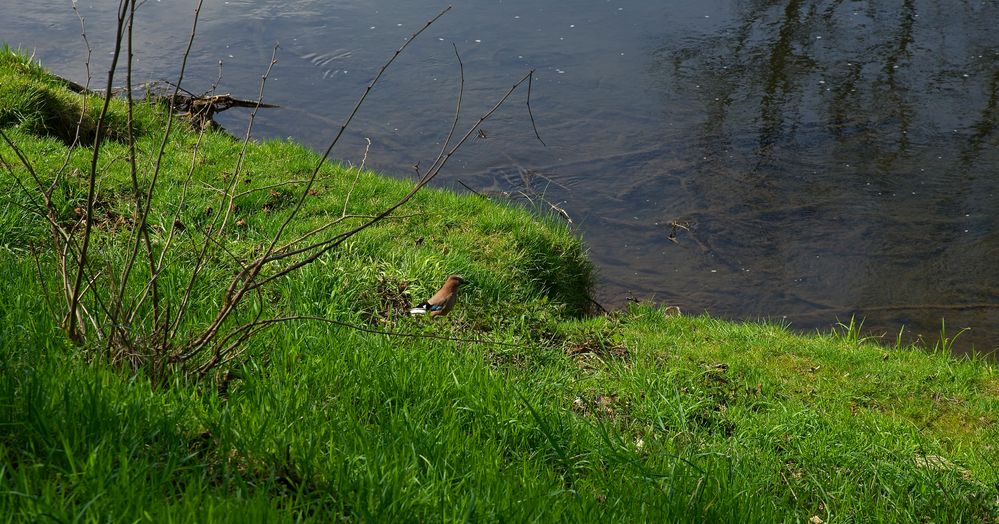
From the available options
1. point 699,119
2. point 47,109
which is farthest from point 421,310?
point 699,119

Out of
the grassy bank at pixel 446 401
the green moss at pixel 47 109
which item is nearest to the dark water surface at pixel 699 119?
the grassy bank at pixel 446 401

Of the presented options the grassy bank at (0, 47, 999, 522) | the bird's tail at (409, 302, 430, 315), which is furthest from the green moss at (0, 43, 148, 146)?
the bird's tail at (409, 302, 430, 315)

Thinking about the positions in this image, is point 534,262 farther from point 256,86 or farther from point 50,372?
point 256,86

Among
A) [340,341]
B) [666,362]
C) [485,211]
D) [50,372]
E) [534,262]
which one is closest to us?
[50,372]

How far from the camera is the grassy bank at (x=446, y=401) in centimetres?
263

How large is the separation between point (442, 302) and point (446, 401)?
1391 millimetres

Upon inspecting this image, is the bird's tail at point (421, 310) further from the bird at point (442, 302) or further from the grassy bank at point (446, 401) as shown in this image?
the grassy bank at point (446, 401)

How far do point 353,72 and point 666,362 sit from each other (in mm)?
8530

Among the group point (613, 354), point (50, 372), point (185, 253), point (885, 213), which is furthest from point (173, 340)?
point (885, 213)

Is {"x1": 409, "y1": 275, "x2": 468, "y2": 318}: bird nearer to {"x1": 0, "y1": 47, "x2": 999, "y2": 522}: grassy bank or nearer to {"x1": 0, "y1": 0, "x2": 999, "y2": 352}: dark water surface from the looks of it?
{"x1": 0, "y1": 47, "x2": 999, "y2": 522}: grassy bank

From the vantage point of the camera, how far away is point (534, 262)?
6758 millimetres

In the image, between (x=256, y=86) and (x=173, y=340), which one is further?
(x=256, y=86)

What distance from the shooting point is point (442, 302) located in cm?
505

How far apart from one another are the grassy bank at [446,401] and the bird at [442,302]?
0.10 metres
